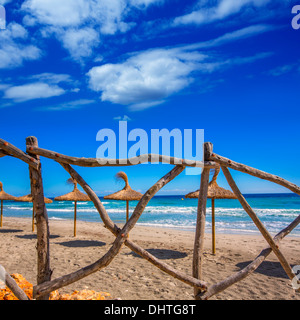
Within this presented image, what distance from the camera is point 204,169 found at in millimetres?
2668

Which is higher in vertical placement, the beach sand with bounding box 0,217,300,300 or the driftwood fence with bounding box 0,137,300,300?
the driftwood fence with bounding box 0,137,300,300

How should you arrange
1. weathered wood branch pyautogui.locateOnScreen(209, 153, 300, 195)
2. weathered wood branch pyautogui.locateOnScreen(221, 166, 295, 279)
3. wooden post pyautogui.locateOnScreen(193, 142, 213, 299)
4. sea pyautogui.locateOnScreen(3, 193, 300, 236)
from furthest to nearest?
1. sea pyautogui.locateOnScreen(3, 193, 300, 236)
2. weathered wood branch pyautogui.locateOnScreen(221, 166, 295, 279)
3. weathered wood branch pyautogui.locateOnScreen(209, 153, 300, 195)
4. wooden post pyautogui.locateOnScreen(193, 142, 213, 299)

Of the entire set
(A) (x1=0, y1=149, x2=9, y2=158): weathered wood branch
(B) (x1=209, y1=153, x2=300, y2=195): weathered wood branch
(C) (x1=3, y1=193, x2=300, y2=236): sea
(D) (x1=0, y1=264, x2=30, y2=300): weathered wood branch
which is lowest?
(C) (x1=3, y1=193, x2=300, y2=236): sea

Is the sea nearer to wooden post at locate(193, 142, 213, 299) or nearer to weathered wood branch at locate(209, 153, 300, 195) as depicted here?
weathered wood branch at locate(209, 153, 300, 195)

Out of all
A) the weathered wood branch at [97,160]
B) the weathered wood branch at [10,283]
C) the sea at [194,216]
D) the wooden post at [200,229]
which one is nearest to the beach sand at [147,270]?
the wooden post at [200,229]

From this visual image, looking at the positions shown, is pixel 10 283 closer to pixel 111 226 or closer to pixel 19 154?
pixel 111 226

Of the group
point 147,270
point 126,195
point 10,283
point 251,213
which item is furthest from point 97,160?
point 126,195

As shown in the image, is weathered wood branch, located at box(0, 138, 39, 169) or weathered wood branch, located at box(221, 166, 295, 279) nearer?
weathered wood branch, located at box(0, 138, 39, 169)

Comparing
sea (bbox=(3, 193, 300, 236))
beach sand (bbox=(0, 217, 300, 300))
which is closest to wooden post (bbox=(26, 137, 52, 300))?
beach sand (bbox=(0, 217, 300, 300))

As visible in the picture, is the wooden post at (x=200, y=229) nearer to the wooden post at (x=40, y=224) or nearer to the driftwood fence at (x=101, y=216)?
the driftwood fence at (x=101, y=216)

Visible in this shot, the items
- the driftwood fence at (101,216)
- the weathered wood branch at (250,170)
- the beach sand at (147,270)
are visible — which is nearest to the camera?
the driftwood fence at (101,216)

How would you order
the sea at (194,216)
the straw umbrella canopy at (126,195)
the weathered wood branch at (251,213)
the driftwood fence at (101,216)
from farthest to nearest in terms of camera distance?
the sea at (194,216), the straw umbrella canopy at (126,195), the weathered wood branch at (251,213), the driftwood fence at (101,216)

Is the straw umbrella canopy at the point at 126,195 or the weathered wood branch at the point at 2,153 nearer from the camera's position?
the weathered wood branch at the point at 2,153
